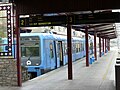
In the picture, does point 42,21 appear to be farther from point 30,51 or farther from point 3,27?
point 30,51

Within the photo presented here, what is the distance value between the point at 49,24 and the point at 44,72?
18.8 ft

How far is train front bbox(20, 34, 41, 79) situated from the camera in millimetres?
17844

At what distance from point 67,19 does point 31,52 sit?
18.7 ft

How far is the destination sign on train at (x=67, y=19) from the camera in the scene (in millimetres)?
12578

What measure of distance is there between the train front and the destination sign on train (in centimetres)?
513

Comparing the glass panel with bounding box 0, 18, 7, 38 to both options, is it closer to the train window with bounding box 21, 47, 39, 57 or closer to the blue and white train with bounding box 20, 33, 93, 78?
the blue and white train with bounding box 20, 33, 93, 78

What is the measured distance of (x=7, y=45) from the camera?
500 inches

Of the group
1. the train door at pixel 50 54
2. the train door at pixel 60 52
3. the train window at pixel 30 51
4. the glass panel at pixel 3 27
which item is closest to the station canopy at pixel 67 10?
the glass panel at pixel 3 27

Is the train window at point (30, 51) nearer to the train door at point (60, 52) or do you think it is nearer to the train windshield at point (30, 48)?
the train windshield at point (30, 48)

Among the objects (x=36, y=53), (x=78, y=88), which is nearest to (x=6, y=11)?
(x=78, y=88)

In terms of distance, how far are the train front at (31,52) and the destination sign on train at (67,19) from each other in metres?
5.13

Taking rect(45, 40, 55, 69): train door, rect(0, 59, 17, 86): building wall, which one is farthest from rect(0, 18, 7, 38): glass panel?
rect(45, 40, 55, 69): train door

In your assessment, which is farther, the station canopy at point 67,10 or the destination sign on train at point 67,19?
the destination sign on train at point 67,19

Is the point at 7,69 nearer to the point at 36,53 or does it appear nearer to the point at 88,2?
the point at 88,2
